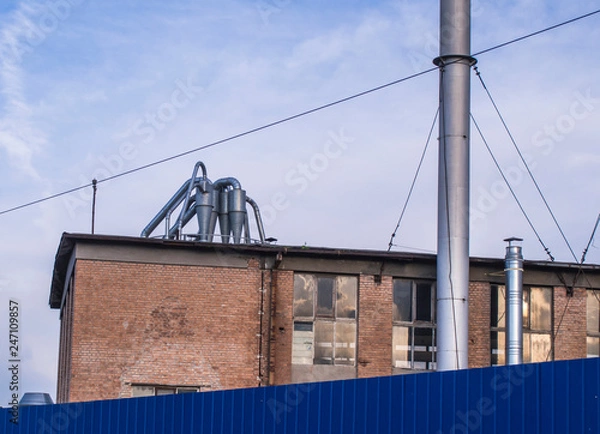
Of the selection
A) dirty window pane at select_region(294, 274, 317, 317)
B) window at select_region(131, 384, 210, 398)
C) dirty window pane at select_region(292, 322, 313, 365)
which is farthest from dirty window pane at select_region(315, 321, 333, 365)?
window at select_region(131, 384, 210, 398)

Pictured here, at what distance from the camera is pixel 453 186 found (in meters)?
21.2

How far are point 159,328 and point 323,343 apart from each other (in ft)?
13.1

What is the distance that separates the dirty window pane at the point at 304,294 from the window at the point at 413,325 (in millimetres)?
2086

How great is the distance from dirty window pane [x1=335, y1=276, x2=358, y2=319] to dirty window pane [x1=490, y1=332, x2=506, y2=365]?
142 inches

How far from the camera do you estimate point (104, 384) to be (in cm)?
2281

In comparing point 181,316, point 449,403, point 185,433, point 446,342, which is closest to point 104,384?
point 181,316

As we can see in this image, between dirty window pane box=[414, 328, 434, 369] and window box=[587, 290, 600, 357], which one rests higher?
window box=[587, 290, 600, 357]

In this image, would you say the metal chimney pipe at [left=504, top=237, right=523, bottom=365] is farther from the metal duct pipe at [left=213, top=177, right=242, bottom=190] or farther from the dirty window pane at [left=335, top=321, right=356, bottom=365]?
the metal duct pipe at [left=213, top=177, right=242, bottom=190]

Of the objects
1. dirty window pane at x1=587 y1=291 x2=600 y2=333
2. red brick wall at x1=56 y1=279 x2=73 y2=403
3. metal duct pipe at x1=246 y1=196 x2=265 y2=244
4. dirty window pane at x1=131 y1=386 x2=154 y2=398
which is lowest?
dirty window pane at x1=131 y1=386 x2=154 y2=398

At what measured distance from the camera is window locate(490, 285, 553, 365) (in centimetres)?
2467

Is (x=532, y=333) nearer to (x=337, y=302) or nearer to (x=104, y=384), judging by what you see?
(x=337, y=302)

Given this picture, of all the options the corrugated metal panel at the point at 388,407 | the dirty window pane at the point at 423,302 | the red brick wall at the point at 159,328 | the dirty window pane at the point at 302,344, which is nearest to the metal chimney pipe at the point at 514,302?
the dirty window pane at the point at 423,302

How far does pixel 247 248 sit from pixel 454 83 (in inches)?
252

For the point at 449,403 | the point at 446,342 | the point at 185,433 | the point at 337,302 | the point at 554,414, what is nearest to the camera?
the point at 554,414
